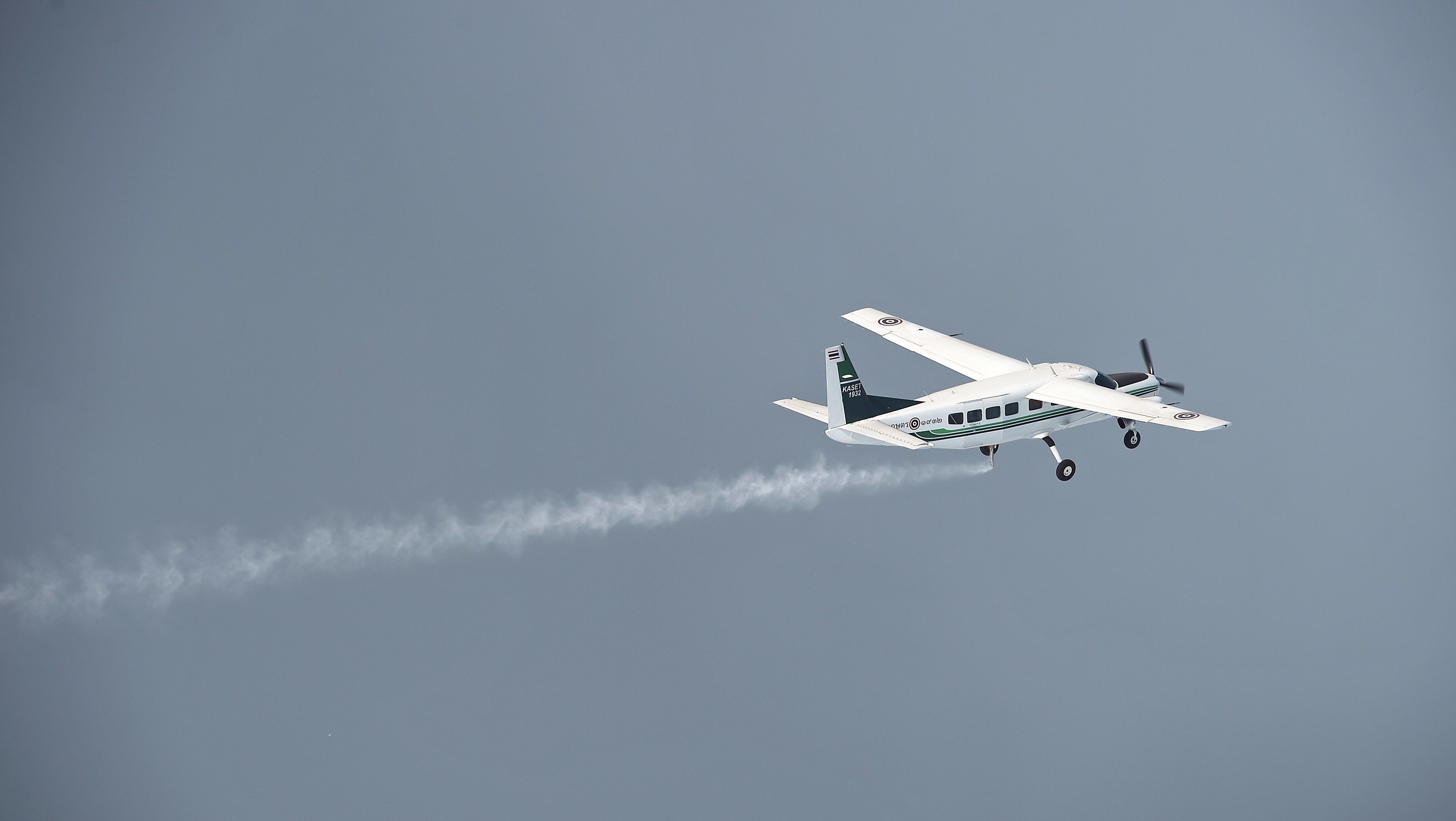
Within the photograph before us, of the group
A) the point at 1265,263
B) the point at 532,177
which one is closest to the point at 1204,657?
the point at 1265,263

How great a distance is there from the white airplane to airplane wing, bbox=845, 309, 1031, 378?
148 cm

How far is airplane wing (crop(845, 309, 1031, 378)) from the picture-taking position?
194 ft

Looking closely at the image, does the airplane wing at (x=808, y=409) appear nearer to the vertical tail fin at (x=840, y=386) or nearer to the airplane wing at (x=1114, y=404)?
the vertical tail fin at (x=840, y=386)

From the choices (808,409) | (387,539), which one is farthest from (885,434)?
(387,539)

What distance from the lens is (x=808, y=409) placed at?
5566 centimetres

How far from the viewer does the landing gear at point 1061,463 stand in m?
55.2

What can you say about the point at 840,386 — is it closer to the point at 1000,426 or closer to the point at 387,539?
the point at 1000,426

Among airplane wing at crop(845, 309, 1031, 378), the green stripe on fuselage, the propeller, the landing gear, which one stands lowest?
the landing gear

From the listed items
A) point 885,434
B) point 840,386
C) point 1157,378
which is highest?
point 840,386

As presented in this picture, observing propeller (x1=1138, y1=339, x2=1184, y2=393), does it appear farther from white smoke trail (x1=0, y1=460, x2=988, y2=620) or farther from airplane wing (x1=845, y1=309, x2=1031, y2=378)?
white smoke trail (x1=0, y1=460, x2=988, y2=620)

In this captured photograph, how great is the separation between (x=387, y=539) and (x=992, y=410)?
46.5 metres

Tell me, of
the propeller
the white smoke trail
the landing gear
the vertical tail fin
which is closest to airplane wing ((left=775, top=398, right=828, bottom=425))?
the vertical tail fin

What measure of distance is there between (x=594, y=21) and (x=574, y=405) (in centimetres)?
5990

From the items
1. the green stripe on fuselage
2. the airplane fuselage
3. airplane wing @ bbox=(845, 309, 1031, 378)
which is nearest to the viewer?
the airplane fuselage
